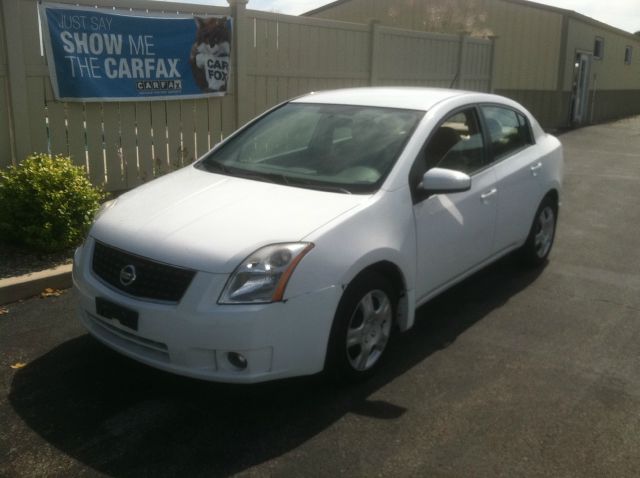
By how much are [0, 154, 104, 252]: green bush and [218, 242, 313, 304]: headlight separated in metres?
3.00

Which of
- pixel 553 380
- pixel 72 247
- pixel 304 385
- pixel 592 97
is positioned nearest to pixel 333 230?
pixel 304 385

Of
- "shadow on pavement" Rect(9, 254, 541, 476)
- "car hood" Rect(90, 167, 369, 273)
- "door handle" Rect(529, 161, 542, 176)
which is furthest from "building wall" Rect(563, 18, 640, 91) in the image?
"shadow on pavement" Rect(9, 254, 541, 476)

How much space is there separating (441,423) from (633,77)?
32.6m

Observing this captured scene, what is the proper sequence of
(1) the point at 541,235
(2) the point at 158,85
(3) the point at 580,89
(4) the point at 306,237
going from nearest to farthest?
(4) the point at 306,237 < (1) the point at 541,235 < (2) the point at 158,85 < (3) the point at 580,89

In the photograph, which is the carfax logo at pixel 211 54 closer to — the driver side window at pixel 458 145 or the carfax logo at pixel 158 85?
the carfax logo at pixel 158 85

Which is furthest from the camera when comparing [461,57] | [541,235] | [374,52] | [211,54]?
[461,57]

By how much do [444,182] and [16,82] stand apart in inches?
178

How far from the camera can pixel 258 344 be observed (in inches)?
129

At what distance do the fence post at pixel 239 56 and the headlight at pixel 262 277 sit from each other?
5.75 meters

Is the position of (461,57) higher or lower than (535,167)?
higher

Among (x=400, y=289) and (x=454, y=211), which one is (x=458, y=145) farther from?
(x=400, y=289)

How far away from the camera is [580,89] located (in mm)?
23750

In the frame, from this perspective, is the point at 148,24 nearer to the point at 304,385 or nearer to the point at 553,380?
the point at 304,385

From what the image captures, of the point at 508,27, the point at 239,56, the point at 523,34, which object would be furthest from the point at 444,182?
the point at 508,27
